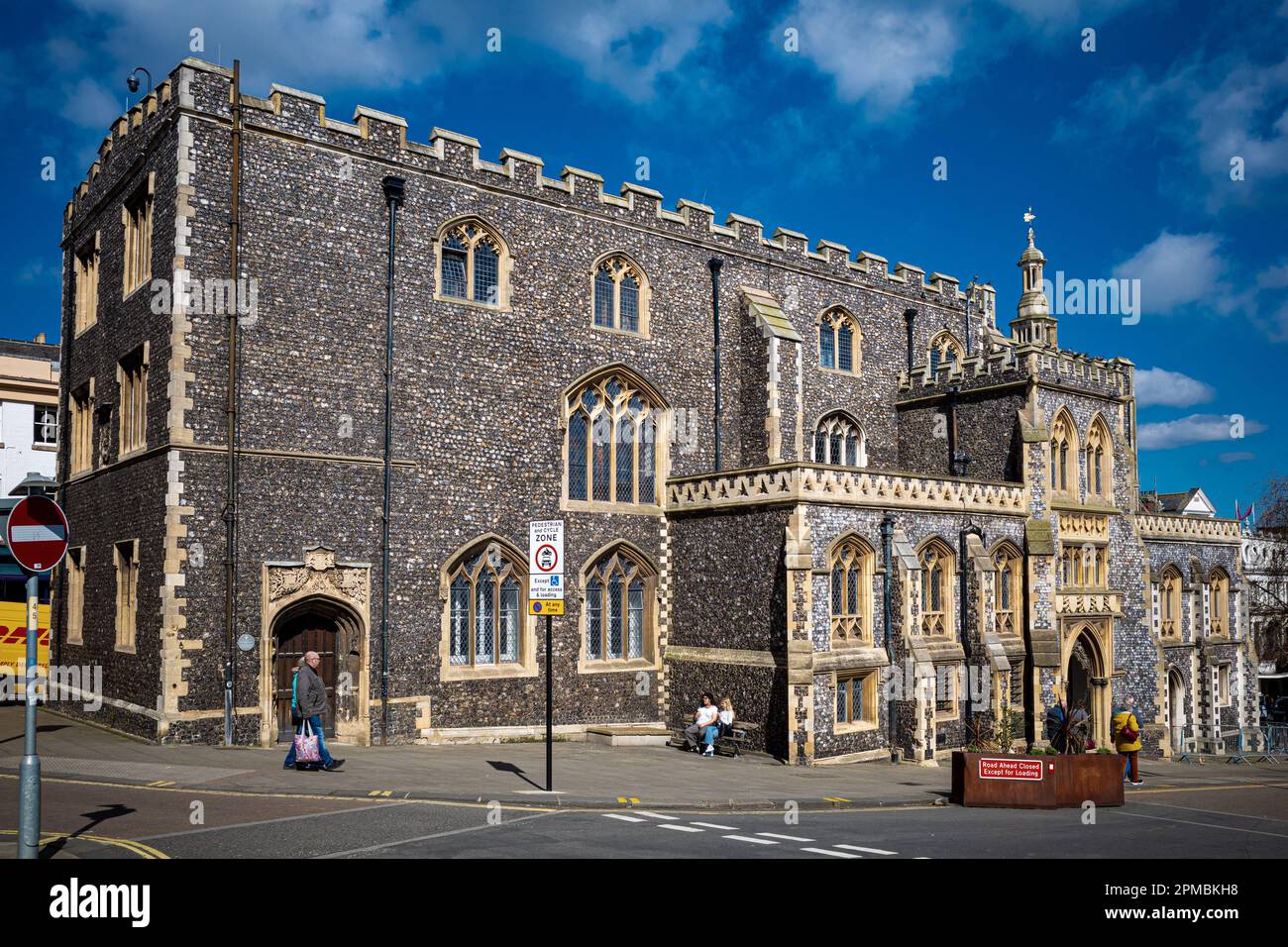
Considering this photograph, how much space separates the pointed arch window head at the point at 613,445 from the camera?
81.1ft

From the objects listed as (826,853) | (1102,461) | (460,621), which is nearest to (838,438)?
(1102,461)

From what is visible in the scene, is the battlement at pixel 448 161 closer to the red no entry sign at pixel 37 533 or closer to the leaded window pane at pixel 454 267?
the leaded window pane at pixel 454 267

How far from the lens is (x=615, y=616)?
2505 cm

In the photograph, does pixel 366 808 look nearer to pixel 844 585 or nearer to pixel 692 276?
pixel 844 585

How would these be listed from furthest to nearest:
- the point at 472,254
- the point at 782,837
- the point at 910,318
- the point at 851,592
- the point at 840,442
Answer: the point at 910,318
the point at 840,442
the point at 851,592
the point at 472,254
the point at 782,837

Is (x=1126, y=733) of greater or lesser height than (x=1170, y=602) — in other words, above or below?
below

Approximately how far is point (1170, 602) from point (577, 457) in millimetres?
21718

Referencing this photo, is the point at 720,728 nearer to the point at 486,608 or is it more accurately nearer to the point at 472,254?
the point at 486,608

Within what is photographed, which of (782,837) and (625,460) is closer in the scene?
(782,837)

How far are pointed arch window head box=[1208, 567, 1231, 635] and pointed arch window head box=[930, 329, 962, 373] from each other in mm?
11976
